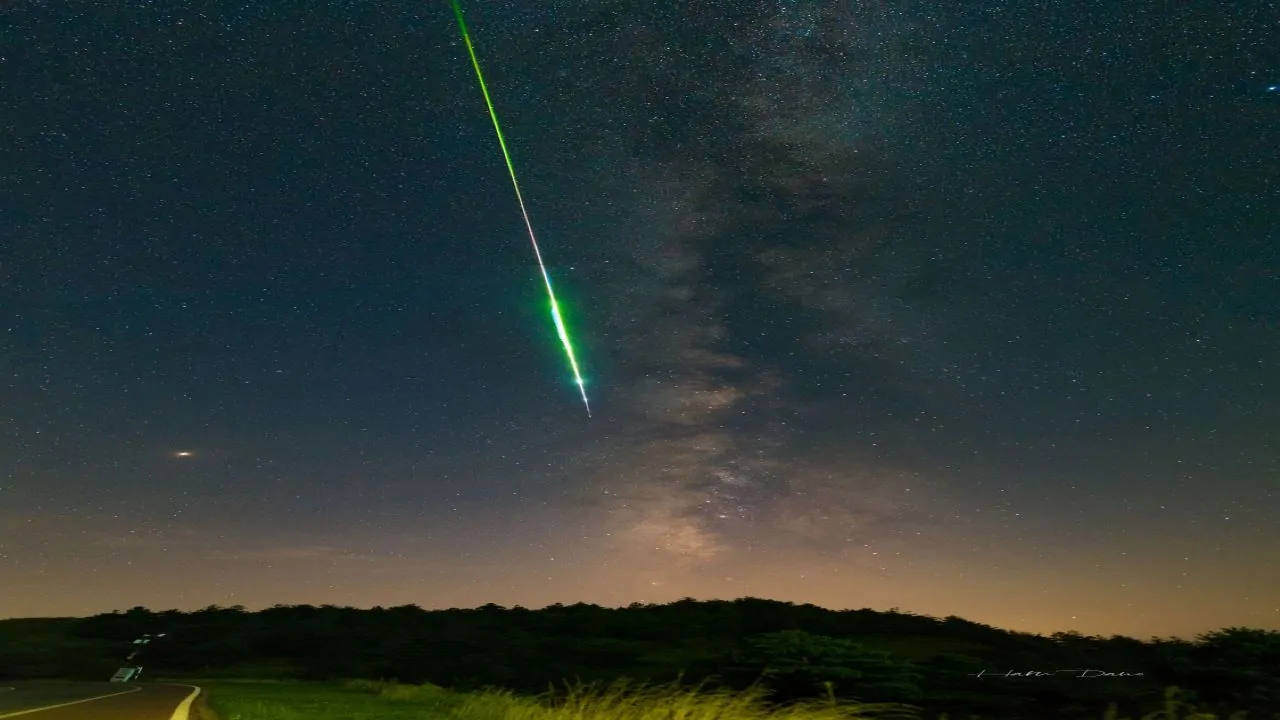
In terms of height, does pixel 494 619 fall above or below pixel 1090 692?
above

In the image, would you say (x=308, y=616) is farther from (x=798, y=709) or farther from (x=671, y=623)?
(x=798, y=709)

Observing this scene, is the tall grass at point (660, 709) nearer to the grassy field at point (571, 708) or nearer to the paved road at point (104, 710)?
the grassy field at point (571, 708)

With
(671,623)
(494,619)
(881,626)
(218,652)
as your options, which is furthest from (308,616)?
(881,626)
